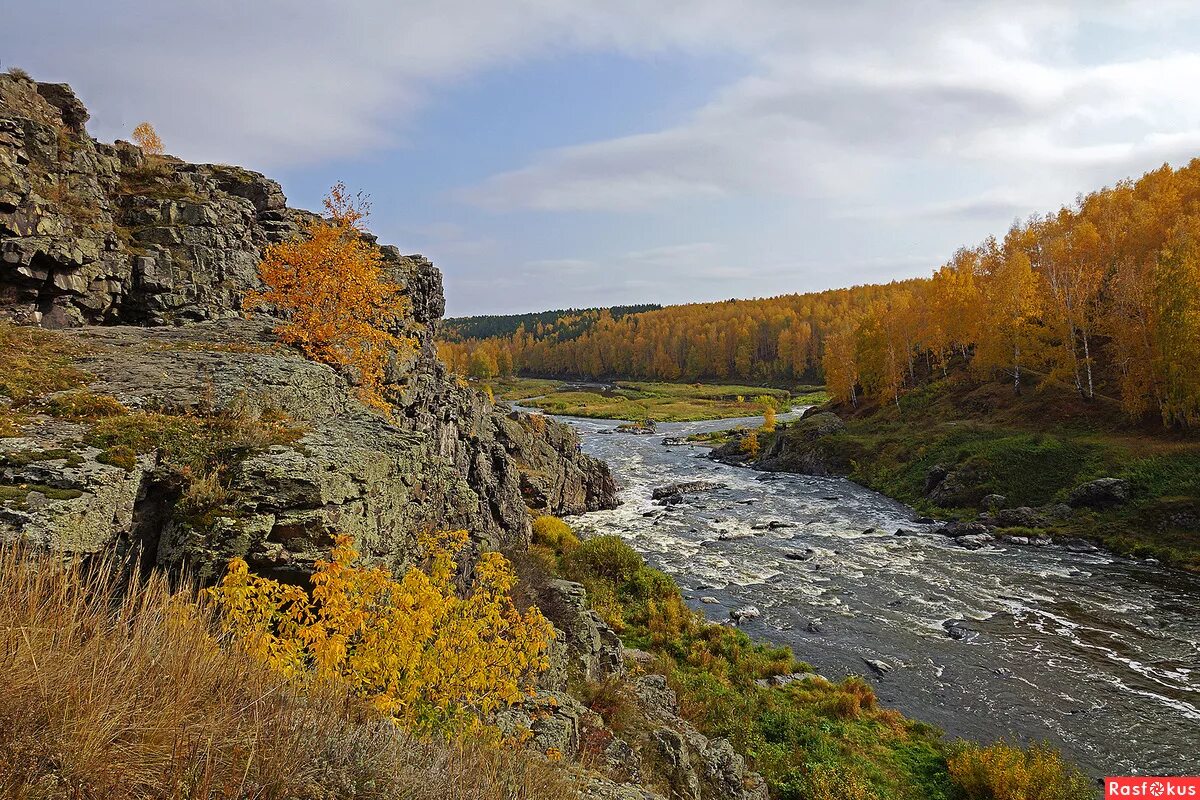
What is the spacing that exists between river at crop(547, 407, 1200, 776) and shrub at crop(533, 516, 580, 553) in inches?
204

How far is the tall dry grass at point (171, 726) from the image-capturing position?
3.91 metres

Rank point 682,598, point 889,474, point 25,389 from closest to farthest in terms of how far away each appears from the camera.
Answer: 1. point 25,389
2. point 682,598
3. point 889,474

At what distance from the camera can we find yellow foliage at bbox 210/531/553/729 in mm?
6922

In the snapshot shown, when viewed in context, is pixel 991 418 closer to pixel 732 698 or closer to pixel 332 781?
pixel 732 698

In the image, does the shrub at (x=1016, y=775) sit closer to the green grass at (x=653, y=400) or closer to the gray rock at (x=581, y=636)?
the gray rock at (x=581, y=636)

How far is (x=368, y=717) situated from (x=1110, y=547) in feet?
144

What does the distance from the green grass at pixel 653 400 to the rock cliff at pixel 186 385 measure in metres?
84.1

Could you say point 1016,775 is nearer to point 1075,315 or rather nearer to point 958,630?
point 958,630

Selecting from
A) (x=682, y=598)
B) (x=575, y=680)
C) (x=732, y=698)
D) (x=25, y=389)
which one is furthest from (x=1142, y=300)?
(x=25, y=389)

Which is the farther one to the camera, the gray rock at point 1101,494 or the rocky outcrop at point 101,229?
the gray rock at point 1101,494

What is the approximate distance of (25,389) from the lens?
37.6ft

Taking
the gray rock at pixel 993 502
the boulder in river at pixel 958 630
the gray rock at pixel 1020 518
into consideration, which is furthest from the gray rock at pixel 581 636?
the gray rock at pixel 993 502

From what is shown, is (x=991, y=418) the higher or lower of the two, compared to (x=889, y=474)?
higher

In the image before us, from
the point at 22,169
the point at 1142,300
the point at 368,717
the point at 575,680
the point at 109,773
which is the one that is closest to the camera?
the point at 109,773
